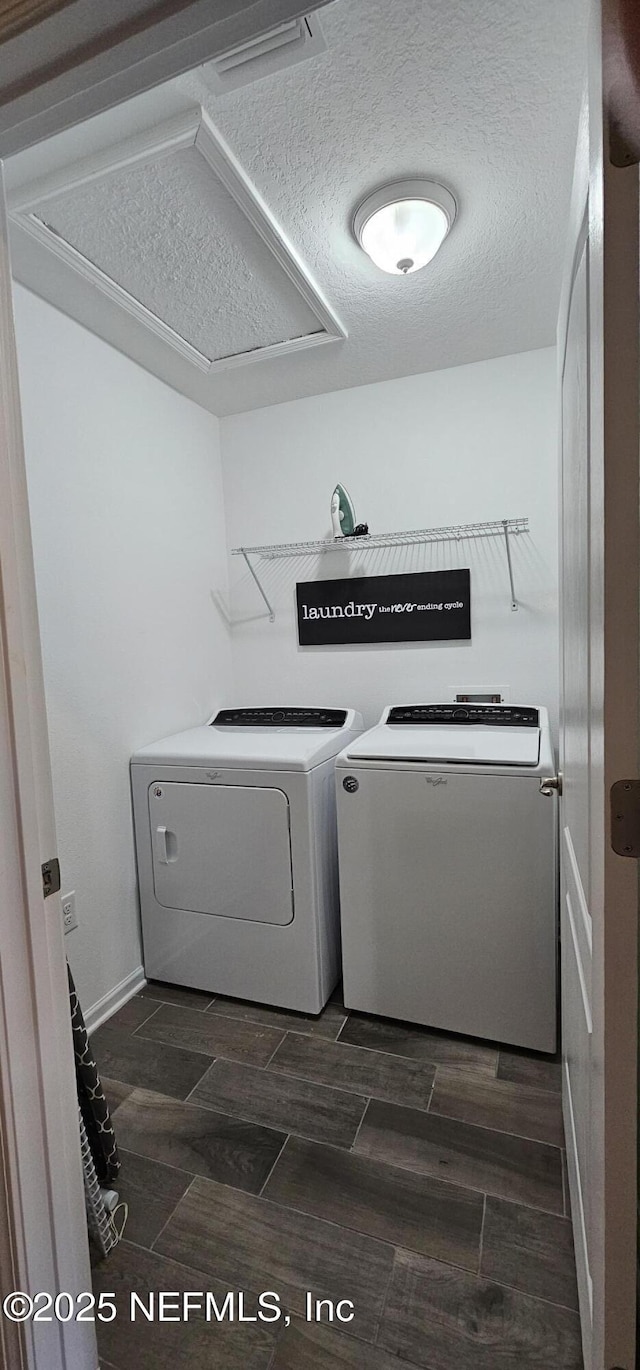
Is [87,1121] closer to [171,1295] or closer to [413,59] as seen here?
[171,1295]

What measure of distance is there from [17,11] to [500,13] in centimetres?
90

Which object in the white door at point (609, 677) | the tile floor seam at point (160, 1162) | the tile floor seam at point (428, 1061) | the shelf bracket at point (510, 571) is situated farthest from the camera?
the shelf bracket at point (510, 571)

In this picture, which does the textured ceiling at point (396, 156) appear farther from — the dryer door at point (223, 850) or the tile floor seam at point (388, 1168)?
the tile floor seam at point (388, 1168)

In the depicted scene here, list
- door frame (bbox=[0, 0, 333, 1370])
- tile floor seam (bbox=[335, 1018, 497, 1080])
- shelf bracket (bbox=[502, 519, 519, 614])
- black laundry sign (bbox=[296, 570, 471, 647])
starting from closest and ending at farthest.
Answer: door frame (bbox=[0, 0, 333, 1370]) → tile floor seam (bbox=[335, 1018, 497, 1080]) → shelf bracket (bbox=[502, 519, 519, 614]) → black laundry sign (bbox=[296, 570, 471, 647])

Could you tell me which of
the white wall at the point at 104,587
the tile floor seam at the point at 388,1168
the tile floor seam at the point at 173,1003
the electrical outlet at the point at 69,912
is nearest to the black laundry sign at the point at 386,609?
the white wall at the point at 104,587

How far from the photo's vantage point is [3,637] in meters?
0.81

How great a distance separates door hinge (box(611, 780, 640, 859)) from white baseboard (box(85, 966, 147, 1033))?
196 cm

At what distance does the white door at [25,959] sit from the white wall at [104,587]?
3.14ft

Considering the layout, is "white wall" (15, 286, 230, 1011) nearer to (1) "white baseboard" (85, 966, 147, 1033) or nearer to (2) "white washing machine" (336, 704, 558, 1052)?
(1) "white baseboard" (85, 966, 147, 1033)

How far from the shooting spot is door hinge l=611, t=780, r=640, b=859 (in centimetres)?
62

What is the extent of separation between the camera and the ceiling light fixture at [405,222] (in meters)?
1.41

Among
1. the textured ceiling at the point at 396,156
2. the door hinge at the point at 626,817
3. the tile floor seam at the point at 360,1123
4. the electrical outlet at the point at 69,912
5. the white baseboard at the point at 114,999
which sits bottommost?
the tile floor seam at the point at 360,1123

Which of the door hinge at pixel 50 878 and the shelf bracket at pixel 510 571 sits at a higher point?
the shelf bracket at pixel 510 571

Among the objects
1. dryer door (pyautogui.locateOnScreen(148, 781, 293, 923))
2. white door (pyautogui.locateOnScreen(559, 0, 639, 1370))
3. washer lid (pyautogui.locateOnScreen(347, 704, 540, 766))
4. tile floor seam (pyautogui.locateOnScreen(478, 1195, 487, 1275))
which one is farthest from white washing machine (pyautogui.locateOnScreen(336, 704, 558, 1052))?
white door (pyautogui.locateOnScreen(559, 0, 639, 1370))
